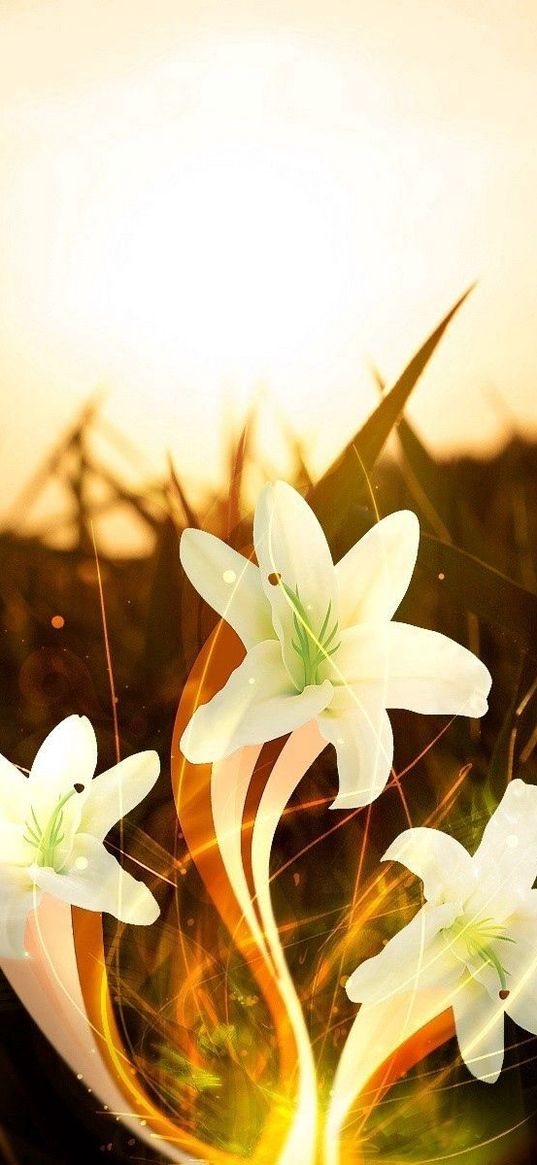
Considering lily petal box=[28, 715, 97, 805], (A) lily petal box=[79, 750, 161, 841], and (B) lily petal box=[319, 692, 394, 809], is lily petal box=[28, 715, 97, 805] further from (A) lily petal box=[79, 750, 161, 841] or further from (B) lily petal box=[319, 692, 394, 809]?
(B) lily petal box=[319, 692, 394, 809]

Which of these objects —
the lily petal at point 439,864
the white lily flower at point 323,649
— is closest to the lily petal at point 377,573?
the white lily flower at point 323,649

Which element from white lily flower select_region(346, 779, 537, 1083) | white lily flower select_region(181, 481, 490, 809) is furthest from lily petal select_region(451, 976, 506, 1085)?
white lily flower select_region(181, 481, 490, 809)

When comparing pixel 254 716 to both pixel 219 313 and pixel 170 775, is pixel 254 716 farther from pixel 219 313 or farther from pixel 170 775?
pixel 219 313

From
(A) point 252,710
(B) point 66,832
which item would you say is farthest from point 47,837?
(A) point 252,710

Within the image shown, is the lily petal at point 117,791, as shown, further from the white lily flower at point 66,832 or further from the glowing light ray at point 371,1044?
the glowing light ray at point 371,1044

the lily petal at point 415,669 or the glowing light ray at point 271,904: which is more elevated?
the lily petal at point 415,669

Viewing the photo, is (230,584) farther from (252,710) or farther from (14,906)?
(14,906)

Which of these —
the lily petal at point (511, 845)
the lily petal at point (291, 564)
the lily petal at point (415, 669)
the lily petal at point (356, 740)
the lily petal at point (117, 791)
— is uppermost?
the lily petal at point (291, 564)
